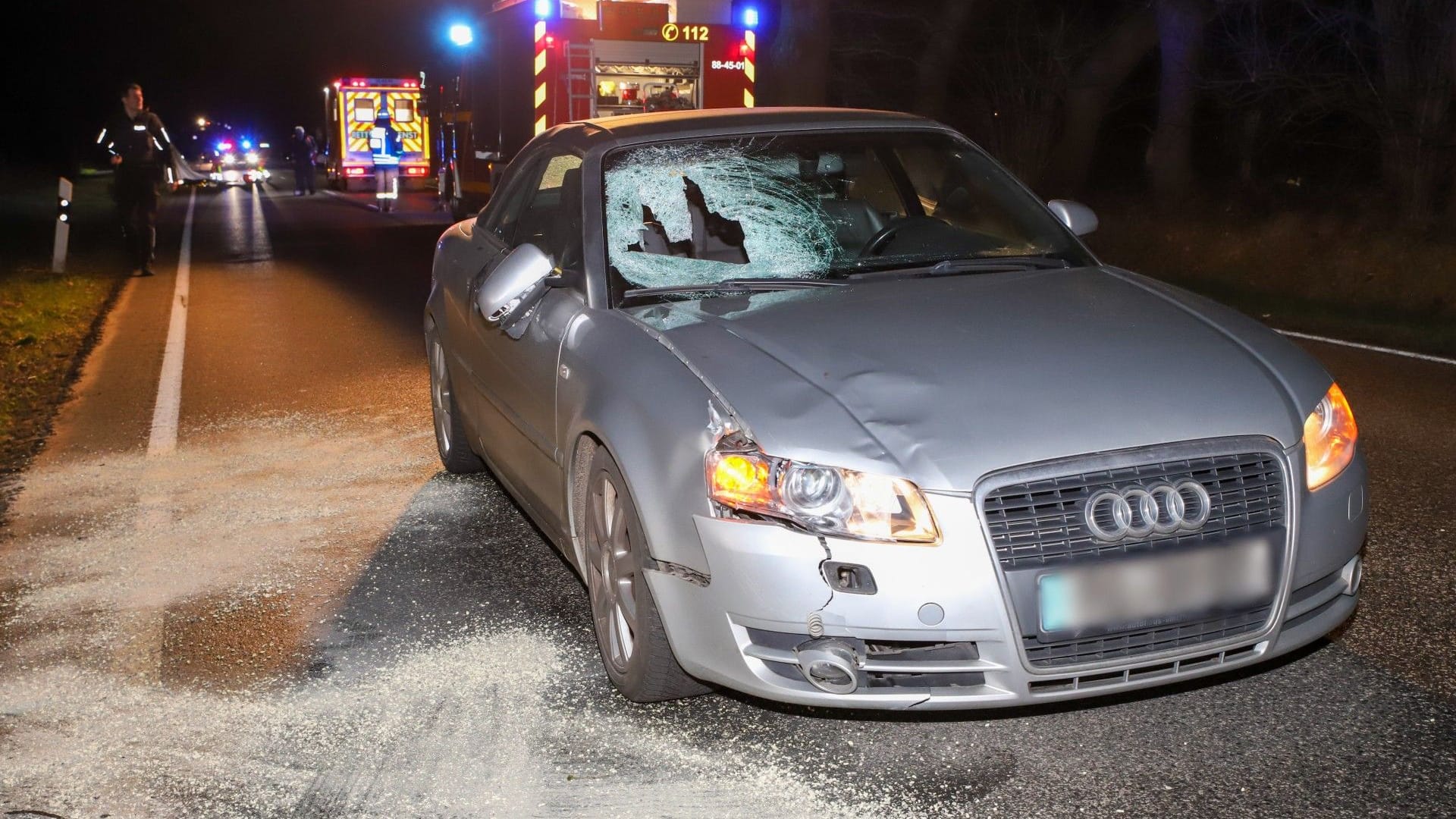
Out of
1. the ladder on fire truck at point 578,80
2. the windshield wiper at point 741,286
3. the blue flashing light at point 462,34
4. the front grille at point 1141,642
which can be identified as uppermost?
the blue flashing light at point 462,34

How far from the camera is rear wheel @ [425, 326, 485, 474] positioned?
6758 mm

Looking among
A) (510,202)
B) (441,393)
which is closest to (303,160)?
(441,393)

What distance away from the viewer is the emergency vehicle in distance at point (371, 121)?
3512cm

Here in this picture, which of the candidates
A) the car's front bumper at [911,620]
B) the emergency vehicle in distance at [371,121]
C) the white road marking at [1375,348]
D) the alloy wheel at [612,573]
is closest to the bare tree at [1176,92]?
the white road marking at [1375,348]

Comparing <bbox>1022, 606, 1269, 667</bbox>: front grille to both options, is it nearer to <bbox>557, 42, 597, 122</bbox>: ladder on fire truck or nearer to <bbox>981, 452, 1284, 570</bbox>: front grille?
<bbox>981, 452, 1284, 570</bbox>: front grille

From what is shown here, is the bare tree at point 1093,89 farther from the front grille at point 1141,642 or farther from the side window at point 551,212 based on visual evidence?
the front grille at point 1141,642

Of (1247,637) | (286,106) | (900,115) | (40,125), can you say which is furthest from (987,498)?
(286,106)

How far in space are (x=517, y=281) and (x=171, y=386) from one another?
5.53 m

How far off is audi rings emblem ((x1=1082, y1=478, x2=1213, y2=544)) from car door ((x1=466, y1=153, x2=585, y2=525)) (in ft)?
5.82

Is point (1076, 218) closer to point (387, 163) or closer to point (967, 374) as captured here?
point (967, 374)

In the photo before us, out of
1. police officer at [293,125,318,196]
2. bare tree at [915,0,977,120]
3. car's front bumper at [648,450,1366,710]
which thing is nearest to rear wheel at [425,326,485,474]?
car's front bumper at [648,450,1366,710]

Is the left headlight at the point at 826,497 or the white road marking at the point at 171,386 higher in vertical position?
the left headlight at the point at 826,497

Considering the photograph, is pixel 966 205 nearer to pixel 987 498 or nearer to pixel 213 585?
pixel 987 498

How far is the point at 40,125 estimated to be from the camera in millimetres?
67750
